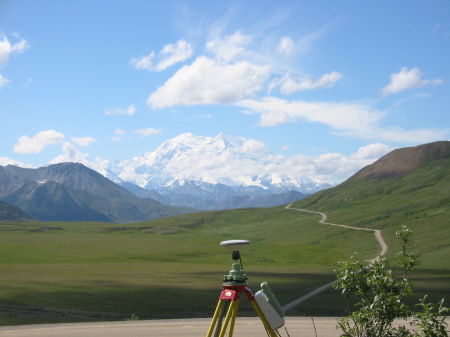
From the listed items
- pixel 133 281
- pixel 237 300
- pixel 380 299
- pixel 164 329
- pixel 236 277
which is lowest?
pixel 133 281

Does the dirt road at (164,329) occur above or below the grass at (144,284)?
above

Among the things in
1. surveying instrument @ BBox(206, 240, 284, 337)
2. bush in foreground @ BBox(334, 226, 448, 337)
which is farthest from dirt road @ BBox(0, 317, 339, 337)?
surveying instrument @ BBox(206, 240, 284, 337)

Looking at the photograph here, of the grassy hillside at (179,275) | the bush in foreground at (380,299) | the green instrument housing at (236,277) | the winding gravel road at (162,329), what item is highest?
the green instrument housing at (236,277)

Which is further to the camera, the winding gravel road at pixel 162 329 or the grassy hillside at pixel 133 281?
the grassy hillside at pixel 133 281

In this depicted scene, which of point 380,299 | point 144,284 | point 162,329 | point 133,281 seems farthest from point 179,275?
point 380,299

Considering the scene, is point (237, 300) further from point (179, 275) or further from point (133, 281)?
point (179, 275)

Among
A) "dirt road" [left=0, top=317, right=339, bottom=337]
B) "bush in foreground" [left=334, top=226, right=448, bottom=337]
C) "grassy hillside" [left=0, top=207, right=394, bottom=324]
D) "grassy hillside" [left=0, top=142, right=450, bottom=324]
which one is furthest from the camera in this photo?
"grassy hillside" [left=0, top=142, right=450, bottom=324]

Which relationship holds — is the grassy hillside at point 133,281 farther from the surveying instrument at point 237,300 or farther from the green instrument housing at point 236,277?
the green instrument housing at point 236,277

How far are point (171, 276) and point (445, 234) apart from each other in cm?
7745

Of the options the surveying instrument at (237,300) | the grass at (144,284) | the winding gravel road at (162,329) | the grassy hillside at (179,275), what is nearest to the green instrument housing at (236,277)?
the surveying instrument at (237,300)

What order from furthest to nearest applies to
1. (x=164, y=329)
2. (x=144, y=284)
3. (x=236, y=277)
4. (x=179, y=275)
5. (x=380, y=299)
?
(x=179, y=275) → (x=144, y=284) → (x=164, y=329) → (x=380, y=299) → (x=236, y=277)

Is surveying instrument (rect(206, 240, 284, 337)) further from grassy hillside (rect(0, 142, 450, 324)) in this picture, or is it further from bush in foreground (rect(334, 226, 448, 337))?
grassy hillside (rect(0, 142, 450, 324))

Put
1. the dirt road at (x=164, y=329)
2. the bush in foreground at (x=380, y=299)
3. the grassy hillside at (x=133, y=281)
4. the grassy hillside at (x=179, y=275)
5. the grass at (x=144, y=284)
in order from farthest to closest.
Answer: the grassy hillside at (x=179, y=275) → the grassy hillside at (x=133, y=281) → the grass at (x=144, y=284) → the dirt road at (x=164, y=329) → the bush in foreground at (x=380, y=299)

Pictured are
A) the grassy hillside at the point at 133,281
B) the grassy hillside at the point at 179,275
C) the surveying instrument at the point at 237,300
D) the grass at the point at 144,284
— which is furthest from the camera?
the grassy hillside at the point at 179,275
